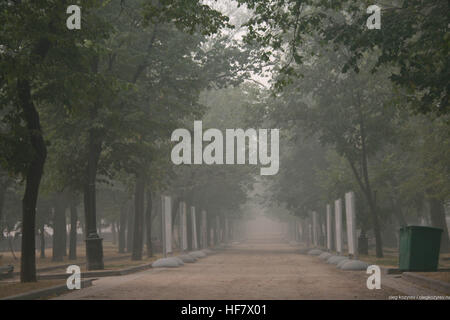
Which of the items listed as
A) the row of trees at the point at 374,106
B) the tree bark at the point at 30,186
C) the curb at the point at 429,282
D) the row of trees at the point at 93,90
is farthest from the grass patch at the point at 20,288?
the curb at the point at 429,282

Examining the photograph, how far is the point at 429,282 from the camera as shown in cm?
1589

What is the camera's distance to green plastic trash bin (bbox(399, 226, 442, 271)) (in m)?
19.1

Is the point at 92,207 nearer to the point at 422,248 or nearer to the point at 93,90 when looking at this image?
the point at 93,90

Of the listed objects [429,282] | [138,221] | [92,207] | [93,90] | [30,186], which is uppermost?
[93,90]

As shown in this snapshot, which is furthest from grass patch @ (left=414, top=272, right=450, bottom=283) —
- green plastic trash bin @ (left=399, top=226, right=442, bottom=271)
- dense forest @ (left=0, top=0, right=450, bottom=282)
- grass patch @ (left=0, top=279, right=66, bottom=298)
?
grass patch @ (left=0, top=279, right=66, bottom=298)

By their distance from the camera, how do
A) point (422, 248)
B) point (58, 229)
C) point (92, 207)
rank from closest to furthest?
point (422, 248)
point (92, 207)
point (58, 229)

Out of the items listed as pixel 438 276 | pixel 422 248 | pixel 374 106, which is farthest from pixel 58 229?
pixel 438 276

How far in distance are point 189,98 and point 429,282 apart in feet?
53.7

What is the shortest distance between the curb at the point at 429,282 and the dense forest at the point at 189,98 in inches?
160

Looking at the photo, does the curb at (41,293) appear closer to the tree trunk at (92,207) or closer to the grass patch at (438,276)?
the grass patch at (438,276)

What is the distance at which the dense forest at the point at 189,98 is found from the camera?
16.5 metres

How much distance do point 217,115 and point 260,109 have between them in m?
15.5

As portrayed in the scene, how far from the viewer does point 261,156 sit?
2493 inches

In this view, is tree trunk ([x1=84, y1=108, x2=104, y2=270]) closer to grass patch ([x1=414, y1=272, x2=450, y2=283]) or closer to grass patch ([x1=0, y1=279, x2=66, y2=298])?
grass patch ([x1=0, y1=279, x2=66, y2=298])
